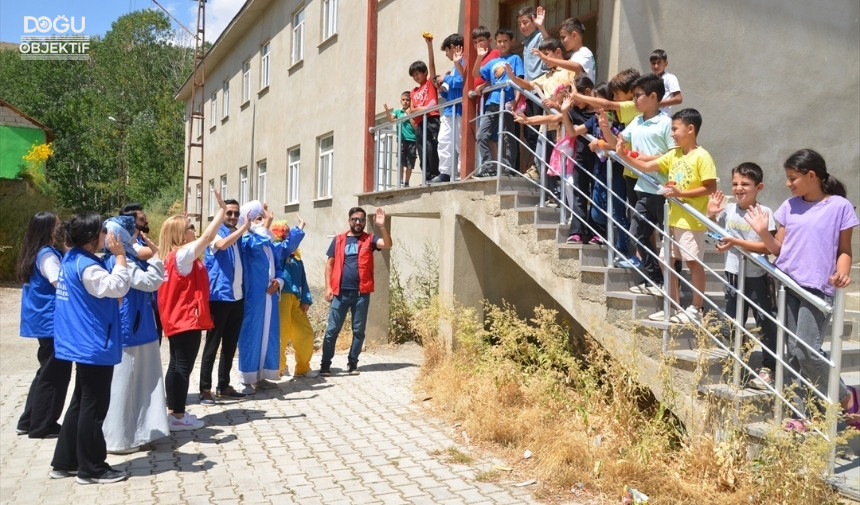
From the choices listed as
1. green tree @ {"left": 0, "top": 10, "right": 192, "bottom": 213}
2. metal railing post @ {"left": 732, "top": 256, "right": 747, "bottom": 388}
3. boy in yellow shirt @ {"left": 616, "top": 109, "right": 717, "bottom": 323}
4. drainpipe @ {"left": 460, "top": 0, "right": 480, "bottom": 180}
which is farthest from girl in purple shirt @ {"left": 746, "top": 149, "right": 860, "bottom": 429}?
green tree @ {"left": 0, "top": 10, "right": 192, "bottom": 213}

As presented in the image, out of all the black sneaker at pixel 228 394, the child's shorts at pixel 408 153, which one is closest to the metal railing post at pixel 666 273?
the black sneaker at pixel 228 394

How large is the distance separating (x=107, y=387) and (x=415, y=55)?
28.0ft

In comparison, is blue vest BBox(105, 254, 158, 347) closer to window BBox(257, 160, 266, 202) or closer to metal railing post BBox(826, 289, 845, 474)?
metal railing post BBox(826, 289, 845, 474)

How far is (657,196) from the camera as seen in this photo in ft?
17.3

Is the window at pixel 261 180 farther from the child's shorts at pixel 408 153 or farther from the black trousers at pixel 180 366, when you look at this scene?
the black trousers at pixel 180 366

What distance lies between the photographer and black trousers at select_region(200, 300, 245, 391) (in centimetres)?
640

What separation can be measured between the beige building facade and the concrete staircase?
7.15 feet

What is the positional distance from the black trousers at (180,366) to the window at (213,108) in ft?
77.3

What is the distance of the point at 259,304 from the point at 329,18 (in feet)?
34.4

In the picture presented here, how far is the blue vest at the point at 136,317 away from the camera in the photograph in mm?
5078

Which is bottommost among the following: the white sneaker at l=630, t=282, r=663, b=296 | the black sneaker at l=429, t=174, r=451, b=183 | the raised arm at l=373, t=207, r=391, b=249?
the white sneaker at l=630, t=282, r=663, b=296

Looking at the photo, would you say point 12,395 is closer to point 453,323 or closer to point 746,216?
point 453,323

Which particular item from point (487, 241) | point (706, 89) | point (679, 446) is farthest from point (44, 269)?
point (706, 89)

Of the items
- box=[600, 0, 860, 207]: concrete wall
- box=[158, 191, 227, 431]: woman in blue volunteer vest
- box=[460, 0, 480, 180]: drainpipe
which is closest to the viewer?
box=[158, 191, 227, 431]: woman in blue volunteer vest
